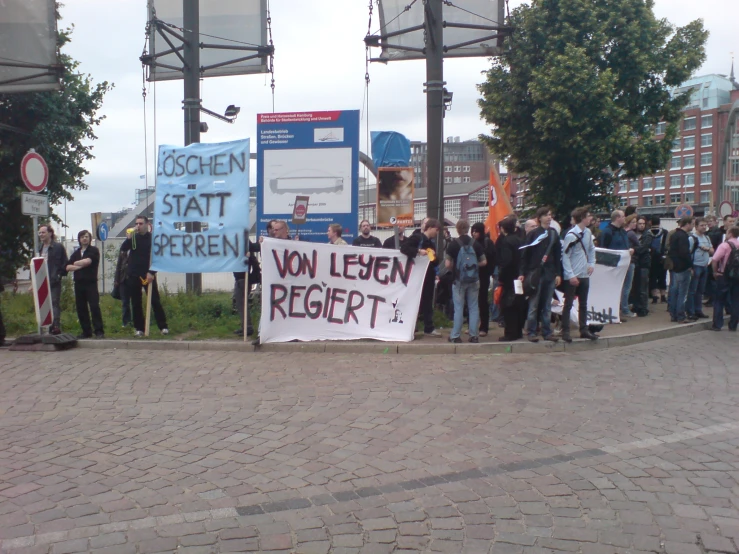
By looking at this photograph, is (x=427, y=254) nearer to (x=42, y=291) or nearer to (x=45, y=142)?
(x=42, y=291)

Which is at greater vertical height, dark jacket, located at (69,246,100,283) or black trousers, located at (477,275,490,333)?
dark jacket, located at (69,246,100,283)

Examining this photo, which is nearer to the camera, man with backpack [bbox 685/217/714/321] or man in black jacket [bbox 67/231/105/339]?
man in black jacket [bbox 67/231/105/339]

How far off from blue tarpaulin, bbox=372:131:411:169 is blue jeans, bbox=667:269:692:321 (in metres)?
5.24

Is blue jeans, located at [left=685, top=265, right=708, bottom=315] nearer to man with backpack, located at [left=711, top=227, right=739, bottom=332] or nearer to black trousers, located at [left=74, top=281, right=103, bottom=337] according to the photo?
man with backpack, located at [left=711, top=227, right=739, bottom=332]

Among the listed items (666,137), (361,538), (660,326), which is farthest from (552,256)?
(666,137)

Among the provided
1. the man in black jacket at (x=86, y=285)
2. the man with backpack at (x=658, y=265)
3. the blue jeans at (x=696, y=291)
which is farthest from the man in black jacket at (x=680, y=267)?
the man in black jacket at (x=86, y=285)

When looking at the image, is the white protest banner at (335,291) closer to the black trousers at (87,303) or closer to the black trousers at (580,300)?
the black trousers at (580,300)

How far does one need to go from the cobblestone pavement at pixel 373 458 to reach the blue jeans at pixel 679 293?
3781 millimetres

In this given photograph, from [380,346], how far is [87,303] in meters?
4.95

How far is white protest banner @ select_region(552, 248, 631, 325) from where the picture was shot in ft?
42.4

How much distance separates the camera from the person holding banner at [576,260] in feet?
35.5

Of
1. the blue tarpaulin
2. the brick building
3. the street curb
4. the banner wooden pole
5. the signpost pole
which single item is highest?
the brick building

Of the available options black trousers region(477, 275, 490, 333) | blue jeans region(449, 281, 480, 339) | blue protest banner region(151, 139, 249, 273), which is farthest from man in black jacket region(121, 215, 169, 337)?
black trousers region(477, 275, 490, 333)

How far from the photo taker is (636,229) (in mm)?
14898
